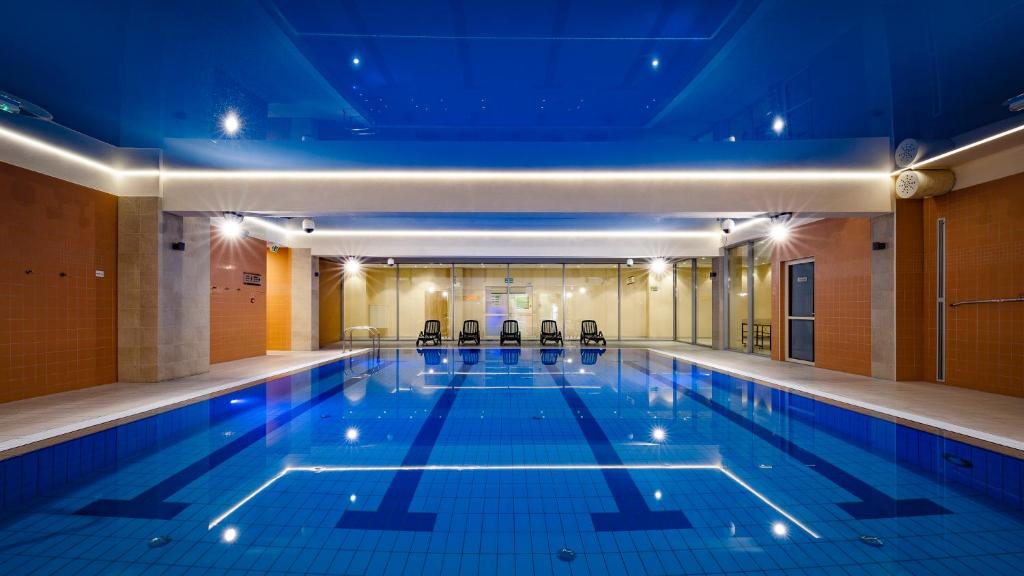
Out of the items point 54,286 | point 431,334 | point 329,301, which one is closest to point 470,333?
point 431,334

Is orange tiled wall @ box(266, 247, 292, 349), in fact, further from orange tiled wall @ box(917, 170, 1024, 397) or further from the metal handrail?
the metal handrail

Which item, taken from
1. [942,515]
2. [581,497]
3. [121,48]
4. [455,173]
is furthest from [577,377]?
[121,48]

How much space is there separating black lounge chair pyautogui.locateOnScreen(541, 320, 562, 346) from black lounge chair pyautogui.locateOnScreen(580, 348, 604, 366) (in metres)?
0.99

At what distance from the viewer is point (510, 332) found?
13898mm

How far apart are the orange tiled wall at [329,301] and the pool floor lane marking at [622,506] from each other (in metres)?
10.6

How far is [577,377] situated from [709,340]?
7295 mm

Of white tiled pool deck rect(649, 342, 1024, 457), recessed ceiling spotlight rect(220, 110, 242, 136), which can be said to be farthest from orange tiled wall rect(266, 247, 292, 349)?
white tiled pool deck rect(649, 342, 1024, 457)

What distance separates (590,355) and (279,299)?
777 cm

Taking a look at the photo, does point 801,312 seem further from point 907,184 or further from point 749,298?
point 907,184

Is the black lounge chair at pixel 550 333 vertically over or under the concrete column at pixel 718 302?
under

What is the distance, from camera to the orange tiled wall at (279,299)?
36.6 feet

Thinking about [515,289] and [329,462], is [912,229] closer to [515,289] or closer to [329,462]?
[329,462]

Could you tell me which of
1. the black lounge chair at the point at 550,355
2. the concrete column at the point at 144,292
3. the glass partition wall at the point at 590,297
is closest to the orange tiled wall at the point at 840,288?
Answer: the black lounge chair at the point at 550,355

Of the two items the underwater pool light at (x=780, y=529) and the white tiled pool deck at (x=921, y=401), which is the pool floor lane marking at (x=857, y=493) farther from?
the white tiled pool deck at (x=921, y=401)
